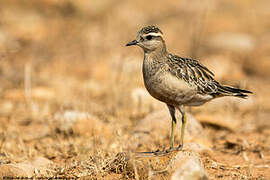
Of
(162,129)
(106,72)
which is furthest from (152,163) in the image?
(106,72)

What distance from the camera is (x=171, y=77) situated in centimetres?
582

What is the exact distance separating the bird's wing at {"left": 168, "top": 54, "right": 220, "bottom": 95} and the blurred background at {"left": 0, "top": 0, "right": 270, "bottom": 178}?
1.24 metres

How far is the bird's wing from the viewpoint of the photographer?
6008mm

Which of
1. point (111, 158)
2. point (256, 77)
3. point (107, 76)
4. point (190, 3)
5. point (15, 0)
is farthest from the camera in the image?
point (190, 3)

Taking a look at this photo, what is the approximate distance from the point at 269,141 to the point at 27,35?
965cm

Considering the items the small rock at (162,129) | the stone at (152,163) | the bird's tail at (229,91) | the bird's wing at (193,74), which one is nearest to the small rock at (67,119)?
the small rock at (162,129)

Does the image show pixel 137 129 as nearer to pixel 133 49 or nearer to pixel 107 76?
pixel 107 76

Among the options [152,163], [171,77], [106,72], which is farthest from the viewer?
[106,72]

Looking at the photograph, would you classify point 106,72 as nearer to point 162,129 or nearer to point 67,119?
point 67,119

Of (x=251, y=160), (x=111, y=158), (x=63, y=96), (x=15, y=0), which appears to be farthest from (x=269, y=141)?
(x=15, y=0)

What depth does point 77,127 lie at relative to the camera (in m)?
8.14

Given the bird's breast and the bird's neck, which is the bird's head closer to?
the bird's neck

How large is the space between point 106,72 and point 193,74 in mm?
6355

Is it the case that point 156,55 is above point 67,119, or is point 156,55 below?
above
